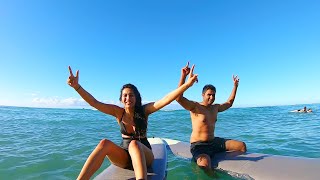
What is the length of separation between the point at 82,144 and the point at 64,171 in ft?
10.1

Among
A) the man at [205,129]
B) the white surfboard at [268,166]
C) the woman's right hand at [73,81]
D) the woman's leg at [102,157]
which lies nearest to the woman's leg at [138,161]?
the woman's leg at [102,157]

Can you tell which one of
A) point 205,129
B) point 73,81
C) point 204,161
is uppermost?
point 73,81

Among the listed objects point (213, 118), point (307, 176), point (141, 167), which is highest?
point (213, 118)

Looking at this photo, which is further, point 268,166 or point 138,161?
point 268,166

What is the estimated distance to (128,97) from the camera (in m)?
3.63

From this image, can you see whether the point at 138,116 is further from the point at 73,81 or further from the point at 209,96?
the point at 209,96

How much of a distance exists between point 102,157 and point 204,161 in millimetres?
2452

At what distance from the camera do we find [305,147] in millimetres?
7434

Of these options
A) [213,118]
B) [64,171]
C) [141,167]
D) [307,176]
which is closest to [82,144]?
[64,171]

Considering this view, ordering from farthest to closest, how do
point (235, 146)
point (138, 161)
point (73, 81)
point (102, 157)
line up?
point (235, 146)
point (73, 81)
point (102, 157)
point (138, 161)

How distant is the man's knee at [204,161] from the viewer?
498 cm

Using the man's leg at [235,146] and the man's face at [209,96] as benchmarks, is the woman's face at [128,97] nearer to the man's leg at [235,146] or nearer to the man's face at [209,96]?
the man's face at [209,96]

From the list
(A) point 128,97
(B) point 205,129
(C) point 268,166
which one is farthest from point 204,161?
(A) point 128,97

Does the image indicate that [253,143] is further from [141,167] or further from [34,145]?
[34,145]
